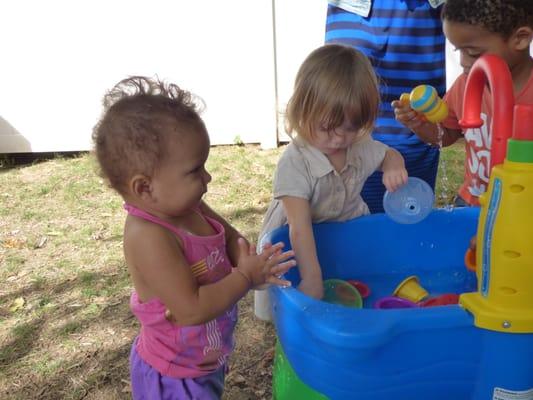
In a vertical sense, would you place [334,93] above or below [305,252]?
above

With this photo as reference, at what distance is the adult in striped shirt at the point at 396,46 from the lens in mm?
2033

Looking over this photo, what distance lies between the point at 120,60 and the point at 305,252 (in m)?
3.28

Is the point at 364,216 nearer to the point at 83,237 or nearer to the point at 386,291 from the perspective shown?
the point at 386,291

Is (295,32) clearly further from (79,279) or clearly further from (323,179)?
(323,179)

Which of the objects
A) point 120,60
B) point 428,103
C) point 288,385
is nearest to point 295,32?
point 120,60

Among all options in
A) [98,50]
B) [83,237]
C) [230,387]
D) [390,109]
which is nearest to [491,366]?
[230,387]

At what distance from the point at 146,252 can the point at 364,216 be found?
2.93 feet

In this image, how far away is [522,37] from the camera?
1.60m

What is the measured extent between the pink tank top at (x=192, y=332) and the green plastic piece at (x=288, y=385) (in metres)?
0.20

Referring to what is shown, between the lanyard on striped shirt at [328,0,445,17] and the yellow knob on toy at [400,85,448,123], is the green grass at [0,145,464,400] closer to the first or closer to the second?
the yellow knob on toy at [400,85,448,123]

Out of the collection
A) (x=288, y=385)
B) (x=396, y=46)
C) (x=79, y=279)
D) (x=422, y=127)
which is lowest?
(x=79, y=279)

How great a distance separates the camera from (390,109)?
2.11m

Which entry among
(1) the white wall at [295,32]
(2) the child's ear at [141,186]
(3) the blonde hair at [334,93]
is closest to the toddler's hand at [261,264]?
(2) the child's ear at [141,186]

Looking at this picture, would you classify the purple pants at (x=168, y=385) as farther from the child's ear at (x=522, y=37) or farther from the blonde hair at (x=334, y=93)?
the child's ear at (x=522, y=37)
